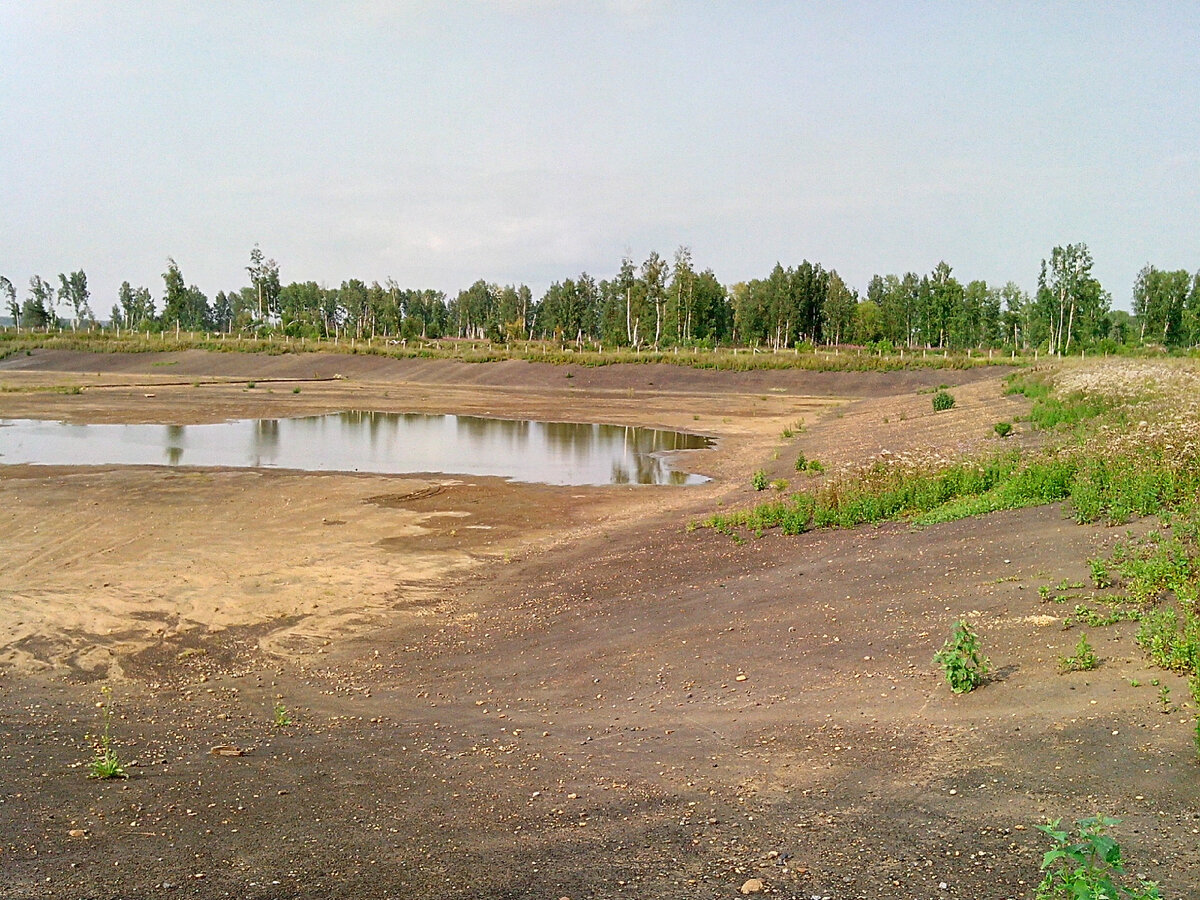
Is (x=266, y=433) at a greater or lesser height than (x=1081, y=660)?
lesser

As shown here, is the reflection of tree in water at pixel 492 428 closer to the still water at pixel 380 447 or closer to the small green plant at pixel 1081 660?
the still water at pixel 380 447

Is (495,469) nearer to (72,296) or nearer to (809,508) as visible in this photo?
(809,508)

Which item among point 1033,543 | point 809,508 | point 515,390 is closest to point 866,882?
point 1033,543

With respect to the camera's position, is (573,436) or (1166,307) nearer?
(573,436)

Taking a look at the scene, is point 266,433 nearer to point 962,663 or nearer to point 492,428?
point 492,428

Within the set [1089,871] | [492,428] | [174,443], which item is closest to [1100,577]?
[1089,871]

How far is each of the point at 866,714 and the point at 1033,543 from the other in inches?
198

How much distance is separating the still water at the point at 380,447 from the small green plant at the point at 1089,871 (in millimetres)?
21571

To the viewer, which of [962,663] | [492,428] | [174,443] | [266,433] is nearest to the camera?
[962,663]

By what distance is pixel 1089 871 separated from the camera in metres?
4.05

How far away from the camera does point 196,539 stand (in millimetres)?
17141

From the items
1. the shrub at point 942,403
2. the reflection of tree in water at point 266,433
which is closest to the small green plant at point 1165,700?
the shrub at point 942,403

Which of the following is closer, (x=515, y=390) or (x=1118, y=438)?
(x=1118, y=438)

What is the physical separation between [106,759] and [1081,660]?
787 cm
